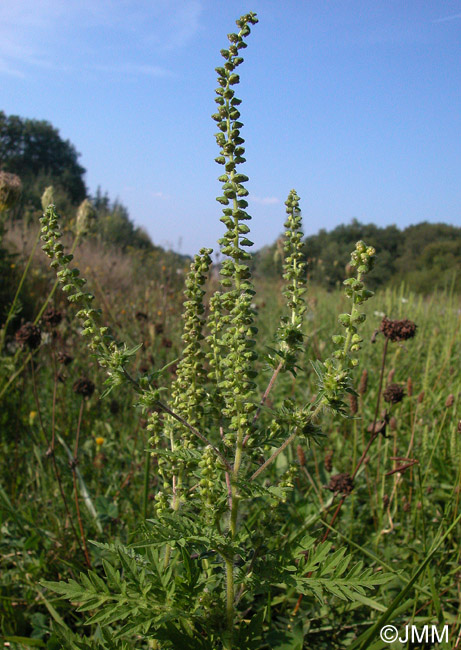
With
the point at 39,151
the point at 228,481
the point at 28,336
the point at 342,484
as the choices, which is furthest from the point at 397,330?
the point at 39,151

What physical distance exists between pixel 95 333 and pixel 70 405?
285 cm

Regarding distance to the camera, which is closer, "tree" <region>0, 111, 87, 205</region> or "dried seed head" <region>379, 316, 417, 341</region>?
"dried seed head" <region>379, 316, 417, 341</region>

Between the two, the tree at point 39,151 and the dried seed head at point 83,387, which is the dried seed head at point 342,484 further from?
the tree at point 39,151

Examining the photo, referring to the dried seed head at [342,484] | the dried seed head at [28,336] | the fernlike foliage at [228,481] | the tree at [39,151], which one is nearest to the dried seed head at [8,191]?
the dried seed head at [28,336]

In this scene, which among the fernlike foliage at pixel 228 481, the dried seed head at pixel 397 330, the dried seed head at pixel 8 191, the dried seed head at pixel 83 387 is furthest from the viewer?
the dried seed head at pixel 8 191

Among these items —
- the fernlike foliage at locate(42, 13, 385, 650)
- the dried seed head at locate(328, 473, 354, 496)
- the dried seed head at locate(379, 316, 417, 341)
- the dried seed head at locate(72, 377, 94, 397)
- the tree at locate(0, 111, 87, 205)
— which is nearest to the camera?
the fernlike foliage at locate(42, 13, 385, 650)

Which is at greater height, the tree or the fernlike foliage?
the tree

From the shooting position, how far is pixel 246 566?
1.40m

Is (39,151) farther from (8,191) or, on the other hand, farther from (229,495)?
(229,495)

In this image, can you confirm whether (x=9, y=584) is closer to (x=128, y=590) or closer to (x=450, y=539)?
(x=128, y=590)

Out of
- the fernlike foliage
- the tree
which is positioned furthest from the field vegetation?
the tree

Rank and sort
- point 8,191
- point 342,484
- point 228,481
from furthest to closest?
point 8,191 < point 342,484 < point 228,481

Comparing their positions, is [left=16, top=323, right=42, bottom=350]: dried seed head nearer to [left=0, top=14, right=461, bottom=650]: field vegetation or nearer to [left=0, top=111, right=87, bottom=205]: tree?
[left=0, top=14, right=461, bottom=650]: field vegetation

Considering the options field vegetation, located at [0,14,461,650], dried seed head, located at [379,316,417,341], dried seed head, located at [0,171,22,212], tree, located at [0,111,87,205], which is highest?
tree, located at [0,111,87,205]
